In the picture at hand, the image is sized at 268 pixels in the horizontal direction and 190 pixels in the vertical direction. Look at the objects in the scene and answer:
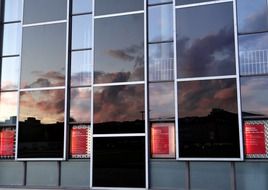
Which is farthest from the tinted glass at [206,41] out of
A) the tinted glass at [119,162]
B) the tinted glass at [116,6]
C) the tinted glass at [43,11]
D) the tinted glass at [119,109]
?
the tinted glass at [43,11]

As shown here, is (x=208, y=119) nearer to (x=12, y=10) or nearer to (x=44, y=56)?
(x=44, y=56)

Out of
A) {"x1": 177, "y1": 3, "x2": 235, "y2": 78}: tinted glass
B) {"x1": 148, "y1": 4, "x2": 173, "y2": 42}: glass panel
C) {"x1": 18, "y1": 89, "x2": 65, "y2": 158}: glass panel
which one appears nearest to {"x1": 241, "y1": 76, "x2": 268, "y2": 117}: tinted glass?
{"x1": 177, "y1": 3, "x2": 235, "y2": 78}: tinted glass

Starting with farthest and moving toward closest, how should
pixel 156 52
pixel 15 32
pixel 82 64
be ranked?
pixel 15 32 → pixel 82 64 → pixel 156 52

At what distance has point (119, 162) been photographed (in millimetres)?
11594

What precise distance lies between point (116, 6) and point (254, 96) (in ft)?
17.3

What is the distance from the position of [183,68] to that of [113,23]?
2.86 m

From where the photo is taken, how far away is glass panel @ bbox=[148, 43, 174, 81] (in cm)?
1158

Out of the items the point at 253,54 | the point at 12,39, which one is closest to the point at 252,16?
the point at 253,54

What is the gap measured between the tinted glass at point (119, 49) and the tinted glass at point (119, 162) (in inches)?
78.4

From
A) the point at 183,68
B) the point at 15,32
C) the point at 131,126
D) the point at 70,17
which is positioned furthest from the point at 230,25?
the point at 15,32

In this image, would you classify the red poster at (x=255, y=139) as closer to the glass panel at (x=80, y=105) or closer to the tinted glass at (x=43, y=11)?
the glass panel at (x=80, y=105)

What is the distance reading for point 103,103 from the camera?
39.5 feet

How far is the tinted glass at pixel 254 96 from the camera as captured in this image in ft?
34.2

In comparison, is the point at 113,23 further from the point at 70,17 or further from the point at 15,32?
the point at 15,32
